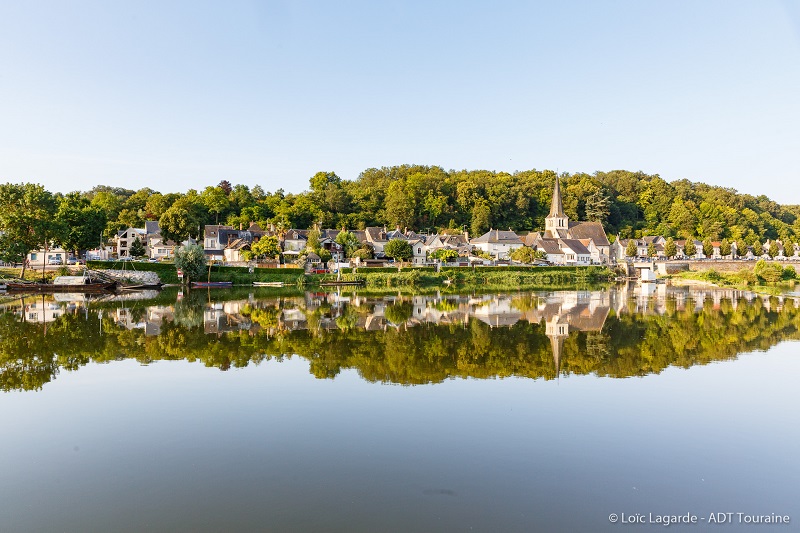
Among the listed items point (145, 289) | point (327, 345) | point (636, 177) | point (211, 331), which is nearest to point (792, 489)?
point (327, 345)

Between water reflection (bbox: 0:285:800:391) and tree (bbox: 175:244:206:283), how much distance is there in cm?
1187

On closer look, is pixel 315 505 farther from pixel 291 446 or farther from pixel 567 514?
pixel 567 514

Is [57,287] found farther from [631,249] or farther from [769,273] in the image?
[631,249]

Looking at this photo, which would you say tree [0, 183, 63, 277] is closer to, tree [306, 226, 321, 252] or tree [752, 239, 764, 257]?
tree [306, 226, 321, 252]

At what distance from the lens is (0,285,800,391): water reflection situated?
1445 centimetres

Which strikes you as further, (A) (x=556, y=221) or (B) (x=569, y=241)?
(A) (x=556, y=221)

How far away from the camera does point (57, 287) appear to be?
41.4 metres

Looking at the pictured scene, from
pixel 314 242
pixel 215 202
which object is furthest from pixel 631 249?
pixel 215 202

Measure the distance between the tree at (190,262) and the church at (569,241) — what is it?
1825 inches

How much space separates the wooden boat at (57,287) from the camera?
4041 cm

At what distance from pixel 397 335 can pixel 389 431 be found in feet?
34.5

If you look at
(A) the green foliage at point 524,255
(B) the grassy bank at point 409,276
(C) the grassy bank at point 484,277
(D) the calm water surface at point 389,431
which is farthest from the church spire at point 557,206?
(D) the calm water surface at point 389,431

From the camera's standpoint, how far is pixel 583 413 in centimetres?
1017

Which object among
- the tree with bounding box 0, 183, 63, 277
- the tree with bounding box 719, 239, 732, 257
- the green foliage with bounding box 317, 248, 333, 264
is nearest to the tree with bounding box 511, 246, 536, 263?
the green foliage with bounding box 317, 248, 333, 264
